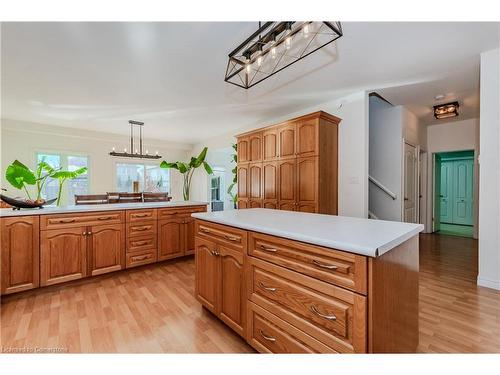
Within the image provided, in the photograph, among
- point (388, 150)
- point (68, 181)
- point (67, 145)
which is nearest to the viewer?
point (388, 150)

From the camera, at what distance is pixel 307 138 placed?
3457 millimetres

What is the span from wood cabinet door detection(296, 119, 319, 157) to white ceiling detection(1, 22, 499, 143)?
0.50 m

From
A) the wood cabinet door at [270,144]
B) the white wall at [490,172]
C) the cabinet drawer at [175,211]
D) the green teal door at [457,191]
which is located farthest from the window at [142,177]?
the green teal door at [457,191]

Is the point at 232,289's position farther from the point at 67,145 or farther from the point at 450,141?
the point at 450,141

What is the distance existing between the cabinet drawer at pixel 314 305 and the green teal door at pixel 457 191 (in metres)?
7.15

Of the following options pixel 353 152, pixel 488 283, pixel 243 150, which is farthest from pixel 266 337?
pixel 243 150

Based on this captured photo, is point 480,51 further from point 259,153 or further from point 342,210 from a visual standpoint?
point 259,153

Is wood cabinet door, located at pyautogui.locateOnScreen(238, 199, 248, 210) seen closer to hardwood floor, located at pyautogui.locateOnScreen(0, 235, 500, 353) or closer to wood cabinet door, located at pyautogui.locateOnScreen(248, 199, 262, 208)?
wood cabinet door, located at pyautogui.locateOnScreen(248, 199, 262, 208)

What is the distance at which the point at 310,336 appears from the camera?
3.65 ft

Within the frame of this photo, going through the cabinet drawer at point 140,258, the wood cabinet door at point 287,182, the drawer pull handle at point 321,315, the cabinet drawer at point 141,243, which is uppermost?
the wood cabinet door at point 287,182

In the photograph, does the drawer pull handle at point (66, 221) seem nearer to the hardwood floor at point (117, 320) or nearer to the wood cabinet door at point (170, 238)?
the hardwood floor at point (117, 320)

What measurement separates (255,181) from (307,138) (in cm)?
134

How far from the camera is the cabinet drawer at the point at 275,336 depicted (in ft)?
3.68
